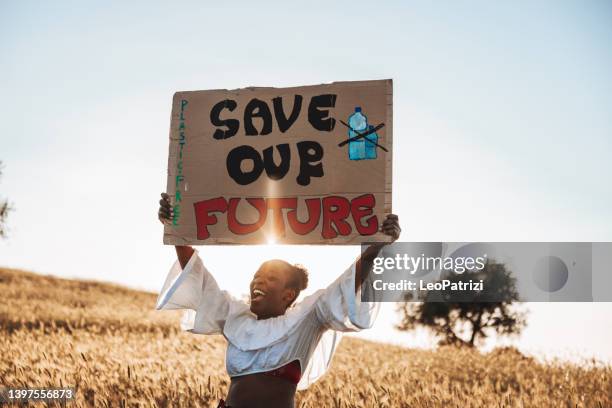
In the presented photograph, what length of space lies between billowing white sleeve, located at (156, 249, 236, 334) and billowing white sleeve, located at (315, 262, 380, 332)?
895mm

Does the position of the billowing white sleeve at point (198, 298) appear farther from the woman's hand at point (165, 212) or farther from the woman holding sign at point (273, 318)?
the woman's hand at point (165, 212)

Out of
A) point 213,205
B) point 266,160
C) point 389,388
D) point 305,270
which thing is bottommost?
point 389,388

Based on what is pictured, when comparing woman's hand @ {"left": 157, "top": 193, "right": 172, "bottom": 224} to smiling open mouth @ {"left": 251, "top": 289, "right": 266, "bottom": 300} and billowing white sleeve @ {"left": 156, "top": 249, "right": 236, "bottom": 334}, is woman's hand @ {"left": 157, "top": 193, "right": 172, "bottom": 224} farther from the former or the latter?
smiling open mouth @ {"left": 251, "top": 289, "right": 266, "bottom": 300}

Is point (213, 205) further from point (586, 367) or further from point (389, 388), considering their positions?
point (586, 367)

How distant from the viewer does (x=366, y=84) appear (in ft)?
17.7

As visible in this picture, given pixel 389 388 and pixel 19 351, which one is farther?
pixel 19 351

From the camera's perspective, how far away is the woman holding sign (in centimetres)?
482

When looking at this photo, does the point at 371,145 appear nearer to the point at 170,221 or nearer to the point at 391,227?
the point at 391,227

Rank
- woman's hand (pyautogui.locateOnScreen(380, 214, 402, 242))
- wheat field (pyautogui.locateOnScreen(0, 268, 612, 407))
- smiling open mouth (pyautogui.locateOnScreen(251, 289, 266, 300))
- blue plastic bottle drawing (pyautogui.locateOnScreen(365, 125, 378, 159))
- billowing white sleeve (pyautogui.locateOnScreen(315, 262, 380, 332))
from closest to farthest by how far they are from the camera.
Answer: billowing white sleeve (pyautogui.locateOnScreen(315, 262, 380, 332)), woman's hand (pyautogui.locateOnScreen(380, 214, 402, 242)), smiling open mouth (pyautogui.locateOnScreen(251, 289, 266, 300)), blue plastic bottle drawing (pyautogui.locateOnScreen(365, 125, 378, 159)), wheat field (pyautogui.locateOnScreen(0, 268, 612, 407))

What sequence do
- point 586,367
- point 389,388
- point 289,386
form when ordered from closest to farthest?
1. point 289,386
2. point 389,388
3. point 586,367

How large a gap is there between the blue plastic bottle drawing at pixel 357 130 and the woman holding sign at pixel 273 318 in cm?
62

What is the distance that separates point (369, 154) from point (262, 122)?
928 millimetres

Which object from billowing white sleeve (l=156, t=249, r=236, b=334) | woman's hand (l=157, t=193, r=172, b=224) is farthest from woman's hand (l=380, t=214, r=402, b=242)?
woman's hand (l=157, t=193, r=172, b=224)

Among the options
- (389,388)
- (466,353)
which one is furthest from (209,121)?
(466,353)
